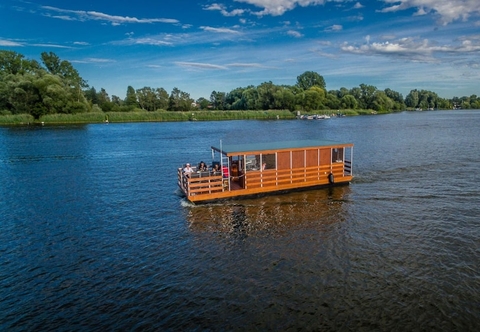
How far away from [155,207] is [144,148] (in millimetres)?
33191

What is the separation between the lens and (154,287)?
1377 cm

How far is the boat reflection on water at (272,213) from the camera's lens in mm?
19688

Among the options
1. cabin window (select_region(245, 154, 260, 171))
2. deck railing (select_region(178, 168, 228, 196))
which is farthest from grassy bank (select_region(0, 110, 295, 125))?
cabin window (select_region(245, 154, 260, 171))

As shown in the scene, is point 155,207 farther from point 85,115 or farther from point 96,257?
point 85,115

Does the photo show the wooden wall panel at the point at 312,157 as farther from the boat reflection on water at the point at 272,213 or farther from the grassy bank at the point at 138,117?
the grassy bank at the point at 138,117

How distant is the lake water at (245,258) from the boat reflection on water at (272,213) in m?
0.11

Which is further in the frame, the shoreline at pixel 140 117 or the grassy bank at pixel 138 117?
the grassy bank at pixel 138 117

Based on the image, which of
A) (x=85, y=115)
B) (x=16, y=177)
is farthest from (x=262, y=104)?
(x=16, y=177)

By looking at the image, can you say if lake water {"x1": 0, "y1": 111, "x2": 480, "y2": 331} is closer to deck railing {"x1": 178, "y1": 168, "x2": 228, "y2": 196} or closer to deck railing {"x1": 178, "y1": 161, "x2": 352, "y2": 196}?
deck railing {"x1": 178, "y1": 161, "x2": 352, "y2": 196}

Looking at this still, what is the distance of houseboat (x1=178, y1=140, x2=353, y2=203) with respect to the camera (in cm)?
2384

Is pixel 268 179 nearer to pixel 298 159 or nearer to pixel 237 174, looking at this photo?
pixel 237 174

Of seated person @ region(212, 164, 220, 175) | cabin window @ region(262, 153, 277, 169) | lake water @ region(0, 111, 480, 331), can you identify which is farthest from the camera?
cabin window @ region(262, 153, 277, 169)

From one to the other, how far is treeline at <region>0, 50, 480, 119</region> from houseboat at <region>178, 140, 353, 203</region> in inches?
3787

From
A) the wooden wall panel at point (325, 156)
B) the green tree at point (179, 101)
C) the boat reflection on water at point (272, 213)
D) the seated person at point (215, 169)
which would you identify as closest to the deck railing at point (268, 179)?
the seated person at point (215, 169)
